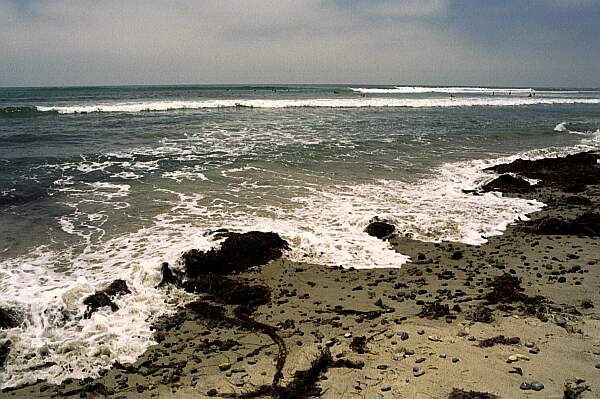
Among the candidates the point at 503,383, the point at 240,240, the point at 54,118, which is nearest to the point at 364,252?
the point at 240,240

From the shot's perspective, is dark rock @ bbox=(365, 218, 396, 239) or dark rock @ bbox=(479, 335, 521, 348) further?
dark rock @ bbox=(365, 218, 396, 239)

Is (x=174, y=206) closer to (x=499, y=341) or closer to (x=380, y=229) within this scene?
(x=380, y=229)

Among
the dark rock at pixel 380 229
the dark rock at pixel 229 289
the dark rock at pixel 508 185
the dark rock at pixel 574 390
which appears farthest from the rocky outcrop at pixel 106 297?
the dark rock at pixel 508 185

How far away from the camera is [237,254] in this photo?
809 cm

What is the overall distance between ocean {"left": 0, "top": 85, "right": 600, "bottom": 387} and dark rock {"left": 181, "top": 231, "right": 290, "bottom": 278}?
1.14 ft

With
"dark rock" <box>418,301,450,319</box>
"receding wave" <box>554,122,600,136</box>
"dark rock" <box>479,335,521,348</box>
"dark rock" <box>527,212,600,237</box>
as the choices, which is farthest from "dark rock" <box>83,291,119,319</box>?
"receding wave" <box>554,122,600,136</box>

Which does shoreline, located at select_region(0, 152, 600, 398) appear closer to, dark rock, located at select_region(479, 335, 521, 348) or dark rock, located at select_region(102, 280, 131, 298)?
dark rock, located at select_region(479, 335, 521, 348)

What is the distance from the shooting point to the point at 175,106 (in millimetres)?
46531

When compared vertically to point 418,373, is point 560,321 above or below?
above

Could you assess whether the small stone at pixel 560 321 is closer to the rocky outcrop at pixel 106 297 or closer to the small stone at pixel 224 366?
the small stone at pixel 224 366

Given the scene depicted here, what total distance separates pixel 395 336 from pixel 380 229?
4.42 meters

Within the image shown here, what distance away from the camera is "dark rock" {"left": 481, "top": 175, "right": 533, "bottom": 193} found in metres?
13.0

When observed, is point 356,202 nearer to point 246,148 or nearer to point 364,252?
point 364,252

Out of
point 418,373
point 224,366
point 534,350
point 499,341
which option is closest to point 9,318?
point 224,366
